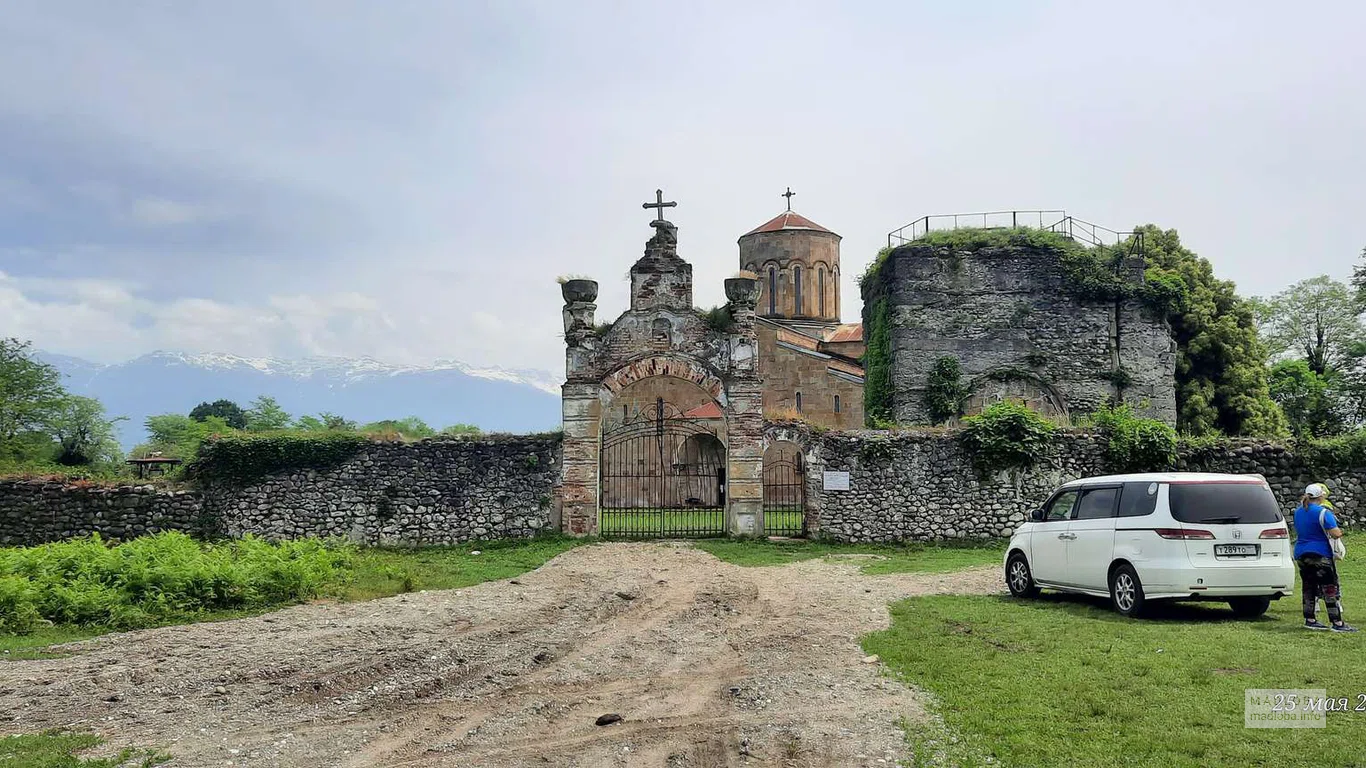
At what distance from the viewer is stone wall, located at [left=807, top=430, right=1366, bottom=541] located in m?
21.2

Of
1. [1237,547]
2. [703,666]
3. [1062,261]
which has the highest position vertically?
[1062,261]

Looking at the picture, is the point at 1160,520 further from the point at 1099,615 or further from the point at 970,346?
the point at 970,346

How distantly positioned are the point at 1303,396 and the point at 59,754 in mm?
50270

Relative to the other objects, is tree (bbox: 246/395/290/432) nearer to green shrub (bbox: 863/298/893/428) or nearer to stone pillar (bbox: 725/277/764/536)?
green shrub (bbox: 863/298/893/428)

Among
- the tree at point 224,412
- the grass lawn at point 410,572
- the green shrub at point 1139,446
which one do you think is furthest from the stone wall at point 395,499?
the tree at point 224,412

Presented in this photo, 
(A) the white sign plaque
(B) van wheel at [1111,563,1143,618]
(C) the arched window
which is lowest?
(B) van wheel at [1111,563,1143,618]

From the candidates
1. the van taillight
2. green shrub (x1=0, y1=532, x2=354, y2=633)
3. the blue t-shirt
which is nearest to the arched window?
green shrub (x1=0, y1=532, x2=354, y2=633)

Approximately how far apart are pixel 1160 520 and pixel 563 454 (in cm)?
1338

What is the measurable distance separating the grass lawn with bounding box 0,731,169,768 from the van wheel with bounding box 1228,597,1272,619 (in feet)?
35.8

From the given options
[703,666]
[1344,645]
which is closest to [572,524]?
[703,666]

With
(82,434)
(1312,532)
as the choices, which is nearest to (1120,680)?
(1312,532)

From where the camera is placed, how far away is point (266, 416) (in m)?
71.1

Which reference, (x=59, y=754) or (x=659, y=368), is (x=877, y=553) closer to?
(x=659, y=368)

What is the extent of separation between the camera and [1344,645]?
29.2 feet
